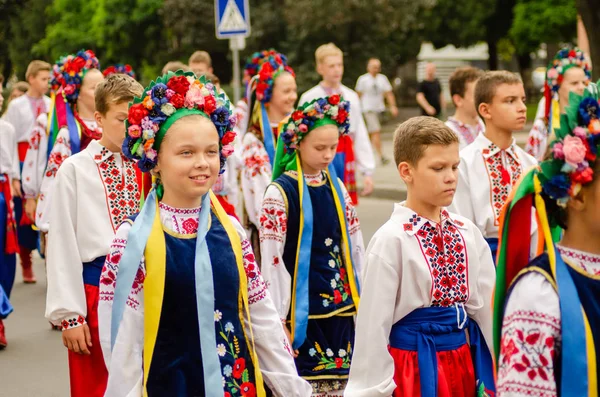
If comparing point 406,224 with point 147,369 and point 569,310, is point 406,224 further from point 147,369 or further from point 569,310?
point 569,310

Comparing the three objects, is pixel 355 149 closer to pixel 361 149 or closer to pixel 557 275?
pixel 361 149

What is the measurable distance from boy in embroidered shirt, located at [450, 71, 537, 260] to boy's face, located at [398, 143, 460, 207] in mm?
1972

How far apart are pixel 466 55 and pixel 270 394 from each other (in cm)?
6799

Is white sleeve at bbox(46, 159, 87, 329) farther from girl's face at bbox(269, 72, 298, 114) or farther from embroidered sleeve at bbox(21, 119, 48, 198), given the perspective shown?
embroidered sleeve at bbox(21, 119, 48, 198)

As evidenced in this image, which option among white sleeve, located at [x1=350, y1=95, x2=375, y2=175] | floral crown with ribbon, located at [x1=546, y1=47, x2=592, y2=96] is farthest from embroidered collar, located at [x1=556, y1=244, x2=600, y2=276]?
white sleeve, located at [x1=350, y1=95, x2=375, y2=175]

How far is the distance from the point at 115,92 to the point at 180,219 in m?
1.45

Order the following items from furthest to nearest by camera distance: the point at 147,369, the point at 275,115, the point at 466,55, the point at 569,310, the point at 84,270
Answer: the point at 466,55 < the point at 275,115 < the point at 84,270 < the point at 147,369 < the point at 569,310

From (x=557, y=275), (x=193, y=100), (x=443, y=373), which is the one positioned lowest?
(x=443, y=373)

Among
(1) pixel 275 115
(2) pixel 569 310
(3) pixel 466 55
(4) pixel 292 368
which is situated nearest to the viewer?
(2) pixel 569 310

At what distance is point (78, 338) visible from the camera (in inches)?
195

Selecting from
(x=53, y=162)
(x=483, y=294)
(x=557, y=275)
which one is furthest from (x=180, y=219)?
(x=53, y=162)

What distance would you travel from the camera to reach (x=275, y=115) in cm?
877

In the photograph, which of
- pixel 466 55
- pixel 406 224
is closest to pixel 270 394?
pixel 406 224

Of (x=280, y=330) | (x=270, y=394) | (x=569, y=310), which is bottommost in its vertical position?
(x=270, y=394)
